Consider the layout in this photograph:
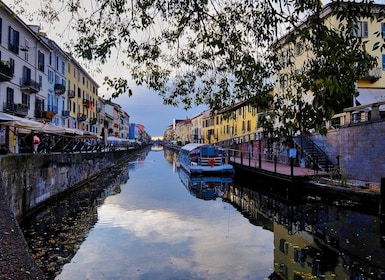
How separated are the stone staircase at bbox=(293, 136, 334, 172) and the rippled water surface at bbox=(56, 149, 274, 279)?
8.91 m

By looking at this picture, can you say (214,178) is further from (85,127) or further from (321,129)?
(85,127)

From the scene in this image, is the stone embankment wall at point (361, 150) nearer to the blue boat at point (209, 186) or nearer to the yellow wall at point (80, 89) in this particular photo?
the blue boat at point (209, 186)

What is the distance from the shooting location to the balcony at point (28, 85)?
109ft

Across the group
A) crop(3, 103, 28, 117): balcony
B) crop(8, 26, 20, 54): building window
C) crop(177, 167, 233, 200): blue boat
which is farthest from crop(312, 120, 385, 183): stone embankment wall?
crop(8, 26, 20, 54): building window

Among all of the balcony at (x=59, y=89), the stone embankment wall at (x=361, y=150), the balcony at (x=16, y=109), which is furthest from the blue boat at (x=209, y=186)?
the balcony at (x=59, y=89)

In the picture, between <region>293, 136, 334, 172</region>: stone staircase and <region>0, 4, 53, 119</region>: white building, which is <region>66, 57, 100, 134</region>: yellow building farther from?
<region>293, 136, 334, 172</region>: stone staircase

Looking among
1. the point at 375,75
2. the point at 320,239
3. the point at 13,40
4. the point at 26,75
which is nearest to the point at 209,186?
the point at 320,239

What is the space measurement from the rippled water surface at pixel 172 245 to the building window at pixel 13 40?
71.8 ft

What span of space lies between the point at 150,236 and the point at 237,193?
1075 centimetres

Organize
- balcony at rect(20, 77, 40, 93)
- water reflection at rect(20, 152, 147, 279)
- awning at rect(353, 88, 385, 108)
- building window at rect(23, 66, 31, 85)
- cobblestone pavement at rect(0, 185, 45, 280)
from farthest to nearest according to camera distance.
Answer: building window at rect(23, 66, 31, 85) < balcony at rect(20, 77, 40, 93) < awning at rect(353, 88, 385, 108) < water reflection at rect(20, 152, 147, 279) < cobblestone pavement at rect(0, 185, 45, 280)

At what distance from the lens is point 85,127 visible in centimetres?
5859

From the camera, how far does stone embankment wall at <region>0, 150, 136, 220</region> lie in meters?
10.7

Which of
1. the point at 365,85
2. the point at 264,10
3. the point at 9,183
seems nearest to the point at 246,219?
the point at 9,183

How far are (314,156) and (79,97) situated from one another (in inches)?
1709
